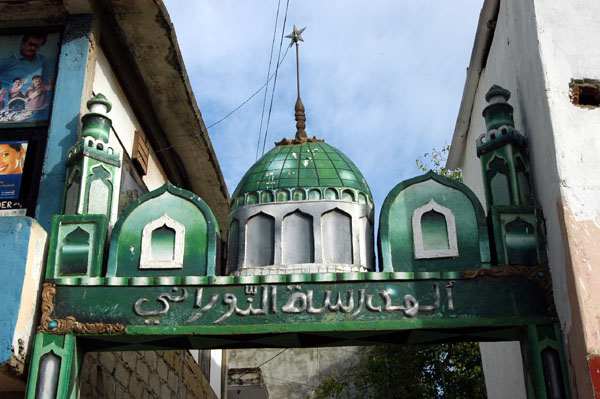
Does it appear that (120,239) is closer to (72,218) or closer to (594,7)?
(72,218)

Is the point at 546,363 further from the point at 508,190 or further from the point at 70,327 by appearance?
the point at 70,327

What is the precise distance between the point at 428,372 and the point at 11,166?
482 inches

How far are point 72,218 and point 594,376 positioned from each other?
3.69m

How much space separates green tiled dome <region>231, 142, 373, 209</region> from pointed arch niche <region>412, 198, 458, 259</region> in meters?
0.78

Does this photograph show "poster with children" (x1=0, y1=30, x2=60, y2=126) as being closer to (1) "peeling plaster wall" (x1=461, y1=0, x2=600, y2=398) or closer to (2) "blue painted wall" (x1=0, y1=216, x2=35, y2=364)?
(2) "blue painted wall" (x1=0, y1=216, x2=35, y2=364)

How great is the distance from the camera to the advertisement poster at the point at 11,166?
629 centimetres

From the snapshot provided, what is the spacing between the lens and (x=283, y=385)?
22.6 m

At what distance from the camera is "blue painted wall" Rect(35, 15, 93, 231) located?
20.1 ft

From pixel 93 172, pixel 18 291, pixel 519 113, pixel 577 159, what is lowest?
pixel 18 291

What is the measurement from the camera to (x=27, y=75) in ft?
22.3

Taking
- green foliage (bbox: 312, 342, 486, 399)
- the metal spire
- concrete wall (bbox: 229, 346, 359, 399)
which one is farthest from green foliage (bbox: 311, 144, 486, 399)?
the metal spire

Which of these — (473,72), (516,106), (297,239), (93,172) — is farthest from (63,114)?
(473,72)

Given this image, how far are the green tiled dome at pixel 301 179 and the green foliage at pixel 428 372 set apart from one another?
10.0 meters

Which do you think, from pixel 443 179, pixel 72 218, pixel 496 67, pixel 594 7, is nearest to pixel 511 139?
pixel 443 179
